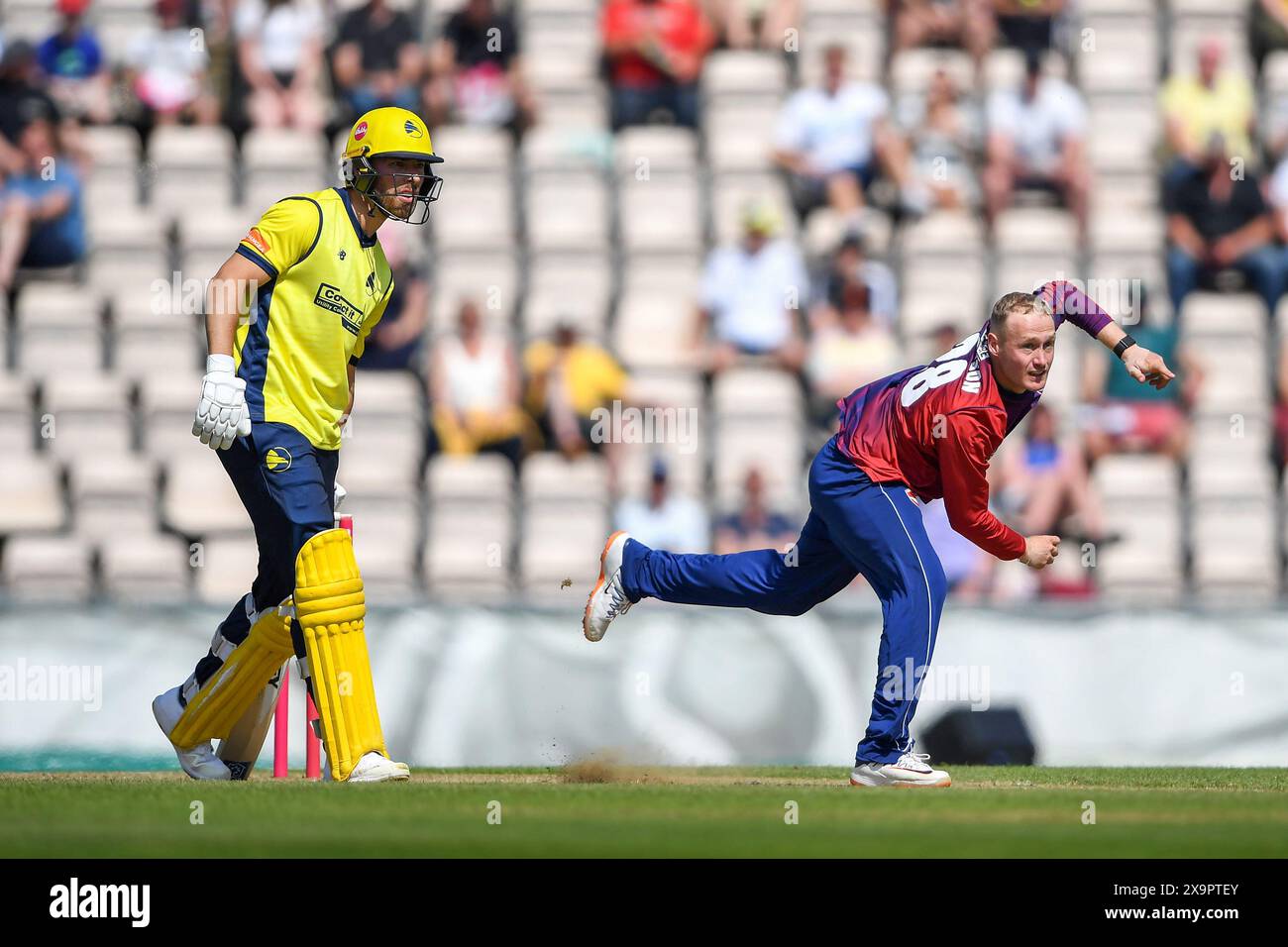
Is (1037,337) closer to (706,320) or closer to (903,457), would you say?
(903,457)

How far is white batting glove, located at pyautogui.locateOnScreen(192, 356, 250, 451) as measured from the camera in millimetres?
7660

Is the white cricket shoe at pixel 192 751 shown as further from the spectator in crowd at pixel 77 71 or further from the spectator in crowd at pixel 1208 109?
the spectator in crowd at pixel 1208 109

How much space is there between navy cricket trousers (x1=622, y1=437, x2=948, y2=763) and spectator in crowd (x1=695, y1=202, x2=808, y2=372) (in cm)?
609

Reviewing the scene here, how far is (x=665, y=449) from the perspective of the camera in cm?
1386

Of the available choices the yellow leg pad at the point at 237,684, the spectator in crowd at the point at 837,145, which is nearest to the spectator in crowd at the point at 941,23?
the spectator in crowd at the point at 837,145

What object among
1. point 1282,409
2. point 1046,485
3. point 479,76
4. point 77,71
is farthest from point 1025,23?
point 77,71

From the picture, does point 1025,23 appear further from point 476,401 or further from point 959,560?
point 476,401

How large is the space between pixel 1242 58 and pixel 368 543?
8.09 meters

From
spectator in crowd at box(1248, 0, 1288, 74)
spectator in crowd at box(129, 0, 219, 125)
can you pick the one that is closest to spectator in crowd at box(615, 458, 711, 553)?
spectator in crowd at box(129, 0, 219, 125)

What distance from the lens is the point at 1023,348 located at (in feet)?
25.5

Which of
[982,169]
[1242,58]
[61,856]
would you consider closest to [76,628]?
[61,856]

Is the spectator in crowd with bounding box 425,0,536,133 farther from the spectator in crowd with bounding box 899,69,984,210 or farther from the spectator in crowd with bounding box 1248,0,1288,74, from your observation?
the spectator in crowd with bounding box 1248,0,1288,74

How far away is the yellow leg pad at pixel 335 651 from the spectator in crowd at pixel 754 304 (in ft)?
23.1

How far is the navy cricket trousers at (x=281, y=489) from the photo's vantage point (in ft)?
25.8
